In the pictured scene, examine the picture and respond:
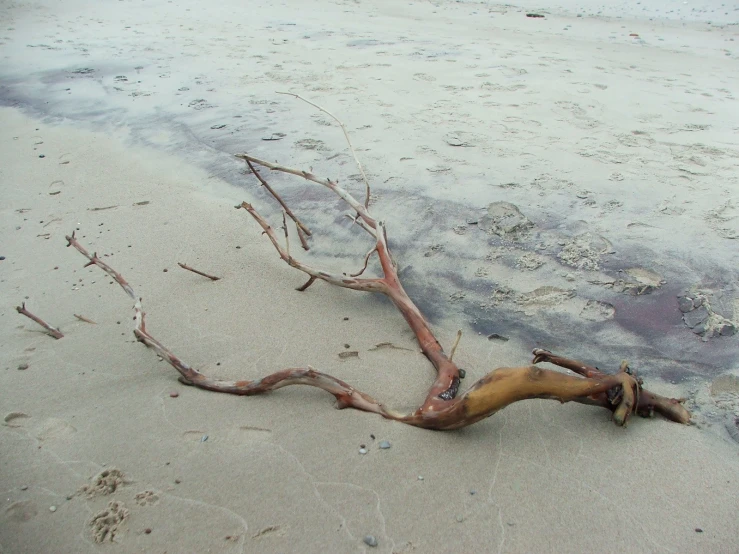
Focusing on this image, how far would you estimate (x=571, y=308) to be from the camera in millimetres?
2502

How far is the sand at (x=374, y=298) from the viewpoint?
166 cm

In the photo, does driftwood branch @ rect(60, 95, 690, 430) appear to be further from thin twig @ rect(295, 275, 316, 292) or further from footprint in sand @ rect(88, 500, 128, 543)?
thin twig @ rect(295, 275, 316, 292)

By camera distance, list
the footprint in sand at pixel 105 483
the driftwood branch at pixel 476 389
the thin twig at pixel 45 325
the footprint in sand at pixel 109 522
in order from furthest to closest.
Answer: the thin twig at pixel 45 325
the driftwood branch at pixel 476 389
the footprint in sand at pixel 105 483
the footprint in sand at pixel 109 522

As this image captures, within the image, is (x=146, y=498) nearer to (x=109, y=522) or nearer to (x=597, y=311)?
(x=109, y=522)

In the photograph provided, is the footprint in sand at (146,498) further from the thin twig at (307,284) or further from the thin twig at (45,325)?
the thin twig at (307,284)

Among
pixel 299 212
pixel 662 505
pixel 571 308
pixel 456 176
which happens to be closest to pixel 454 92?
pixel 456 176

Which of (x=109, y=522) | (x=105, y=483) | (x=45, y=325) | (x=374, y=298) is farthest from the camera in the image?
(x=374, y=298)

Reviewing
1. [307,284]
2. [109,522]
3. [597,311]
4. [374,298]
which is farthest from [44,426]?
[597,311]

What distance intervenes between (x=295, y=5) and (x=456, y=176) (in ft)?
18.4

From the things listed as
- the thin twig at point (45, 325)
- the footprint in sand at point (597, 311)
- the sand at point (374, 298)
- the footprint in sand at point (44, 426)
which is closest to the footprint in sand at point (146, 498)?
the sand at point (374, 298)

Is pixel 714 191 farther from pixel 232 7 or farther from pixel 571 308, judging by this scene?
pixel 232 7

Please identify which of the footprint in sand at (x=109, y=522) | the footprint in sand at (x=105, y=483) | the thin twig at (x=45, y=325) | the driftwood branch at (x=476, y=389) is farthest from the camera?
the thin twig at (x=45, y=325)

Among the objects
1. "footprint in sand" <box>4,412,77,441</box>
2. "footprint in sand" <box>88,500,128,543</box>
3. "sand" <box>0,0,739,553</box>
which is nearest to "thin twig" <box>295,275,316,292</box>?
"sand" <box>0,0,739,553</box>

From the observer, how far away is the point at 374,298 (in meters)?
2.65
